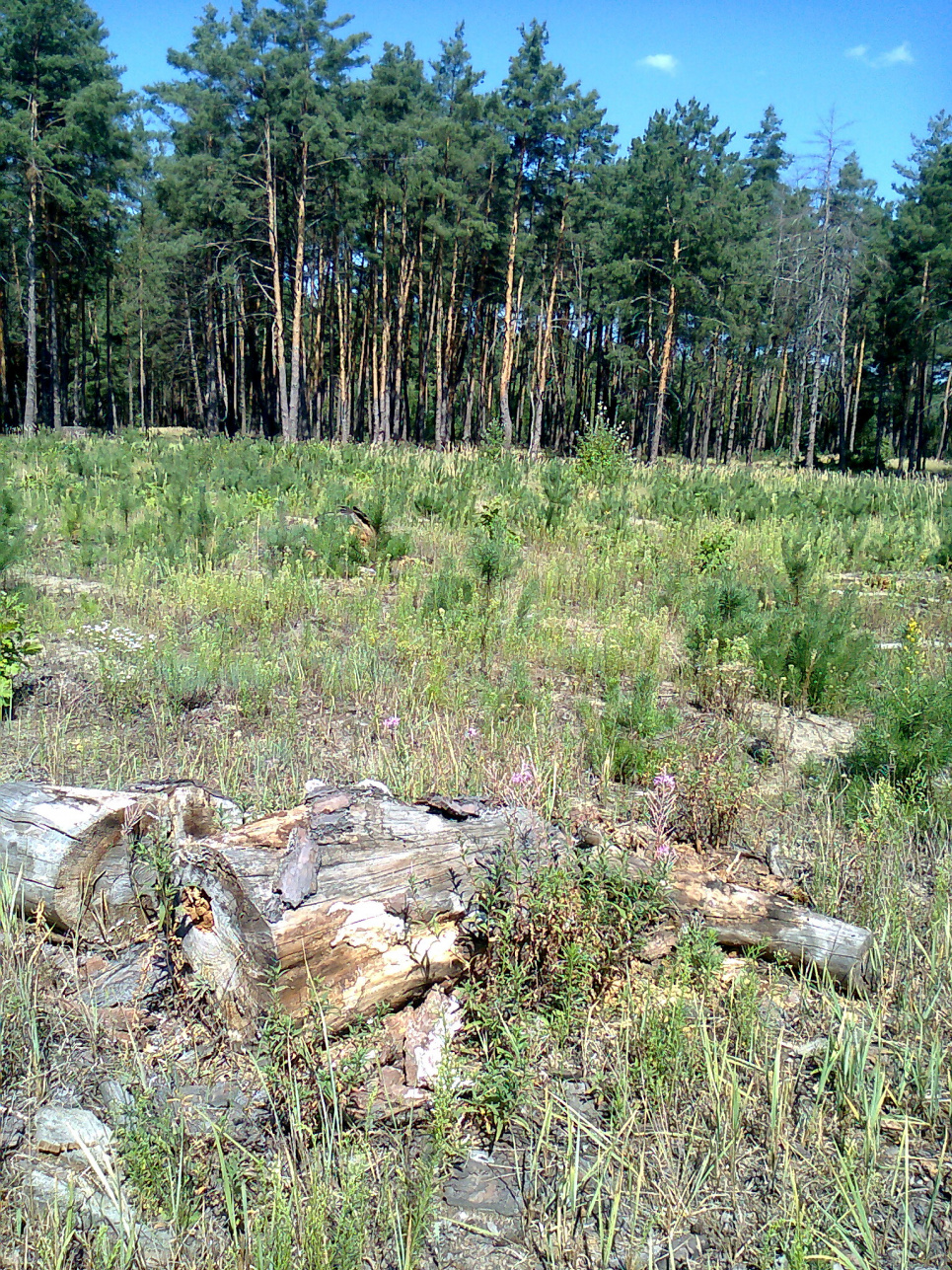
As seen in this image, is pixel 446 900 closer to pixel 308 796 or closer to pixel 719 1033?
pixel 308 796

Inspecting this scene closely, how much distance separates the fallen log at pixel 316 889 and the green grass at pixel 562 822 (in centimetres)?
12

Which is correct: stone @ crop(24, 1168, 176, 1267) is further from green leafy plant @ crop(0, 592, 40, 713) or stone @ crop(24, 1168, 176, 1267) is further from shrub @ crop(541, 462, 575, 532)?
shrub @ crop(541, 462, 575, 532)

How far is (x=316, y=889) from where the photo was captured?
2.60 m

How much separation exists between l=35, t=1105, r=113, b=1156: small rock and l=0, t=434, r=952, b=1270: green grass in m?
0.13

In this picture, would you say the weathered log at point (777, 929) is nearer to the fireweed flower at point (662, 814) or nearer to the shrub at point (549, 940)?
the fireweed flower at point (662, 814)

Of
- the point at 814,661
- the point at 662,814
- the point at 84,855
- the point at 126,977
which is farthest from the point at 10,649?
the point at 814,661

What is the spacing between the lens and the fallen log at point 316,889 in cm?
254

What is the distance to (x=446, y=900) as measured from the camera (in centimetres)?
273

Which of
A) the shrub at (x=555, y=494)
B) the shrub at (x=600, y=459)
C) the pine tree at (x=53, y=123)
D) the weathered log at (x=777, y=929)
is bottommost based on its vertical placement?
the weathered log at (x=777, y=929)

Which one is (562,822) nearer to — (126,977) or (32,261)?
(126,977)

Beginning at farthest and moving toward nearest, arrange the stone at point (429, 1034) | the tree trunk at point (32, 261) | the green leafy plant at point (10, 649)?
the tree trunk at point (32, 261) → the green leafy plant at point (10, 649) → the stone at point (429, 1034)

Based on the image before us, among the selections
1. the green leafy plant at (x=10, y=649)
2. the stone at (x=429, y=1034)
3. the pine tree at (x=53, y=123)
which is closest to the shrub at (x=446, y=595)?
the green leafy plant at (x=10, y=649)

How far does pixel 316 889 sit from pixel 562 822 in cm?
109

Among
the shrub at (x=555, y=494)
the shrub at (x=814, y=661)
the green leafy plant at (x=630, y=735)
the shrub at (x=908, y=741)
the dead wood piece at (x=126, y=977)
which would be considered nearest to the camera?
the dead wood piece at (x=126, y=977)
